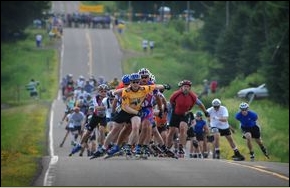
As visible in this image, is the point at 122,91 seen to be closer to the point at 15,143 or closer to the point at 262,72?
the point at 15,143

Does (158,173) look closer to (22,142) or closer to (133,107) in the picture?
(133,107)

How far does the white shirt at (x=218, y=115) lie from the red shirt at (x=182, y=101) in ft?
2.04

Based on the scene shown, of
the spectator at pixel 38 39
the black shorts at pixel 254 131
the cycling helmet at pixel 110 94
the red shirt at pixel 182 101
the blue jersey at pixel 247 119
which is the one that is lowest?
the spectator at pixel 38 39

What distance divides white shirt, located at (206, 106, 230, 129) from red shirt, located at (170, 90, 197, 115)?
62 centimetres

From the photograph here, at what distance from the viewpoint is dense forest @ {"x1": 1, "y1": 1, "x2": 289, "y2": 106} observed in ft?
221

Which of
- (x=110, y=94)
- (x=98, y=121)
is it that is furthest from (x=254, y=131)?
(x=110, y=94)

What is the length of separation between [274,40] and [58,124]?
71.9 ft

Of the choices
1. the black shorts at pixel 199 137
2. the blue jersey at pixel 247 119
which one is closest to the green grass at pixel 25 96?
the black shorts at pixel 199 137

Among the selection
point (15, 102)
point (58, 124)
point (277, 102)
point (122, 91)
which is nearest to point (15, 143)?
point (58, 124)

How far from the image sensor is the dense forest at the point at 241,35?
6744 centimetres

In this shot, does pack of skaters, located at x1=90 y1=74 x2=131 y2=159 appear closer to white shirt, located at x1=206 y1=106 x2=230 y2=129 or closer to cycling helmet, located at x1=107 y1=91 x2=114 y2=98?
cycling helmet, located at x1=107 y1=91 x2=114 y2=98

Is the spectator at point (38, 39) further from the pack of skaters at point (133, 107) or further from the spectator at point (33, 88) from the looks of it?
the pack of skaters at point (133, 107)

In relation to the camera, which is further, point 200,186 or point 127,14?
point 127,14

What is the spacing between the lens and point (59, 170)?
30547mm
